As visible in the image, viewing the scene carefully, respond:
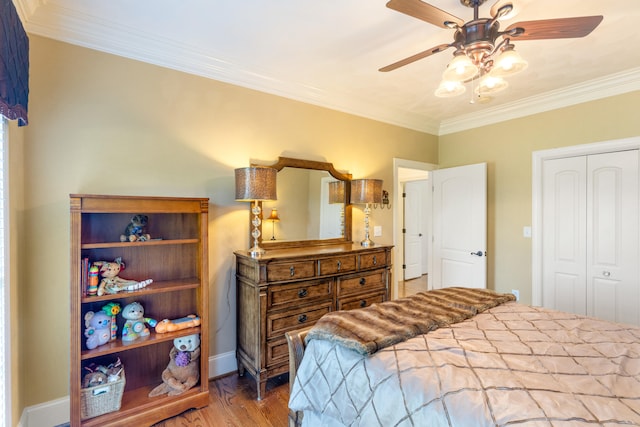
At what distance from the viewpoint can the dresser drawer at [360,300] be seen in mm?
2707

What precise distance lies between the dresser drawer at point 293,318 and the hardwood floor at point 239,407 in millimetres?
454

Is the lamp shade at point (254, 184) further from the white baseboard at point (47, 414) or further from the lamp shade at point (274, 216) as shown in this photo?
the white baseboard at point (47, 414)

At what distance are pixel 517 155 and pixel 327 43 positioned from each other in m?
2.62

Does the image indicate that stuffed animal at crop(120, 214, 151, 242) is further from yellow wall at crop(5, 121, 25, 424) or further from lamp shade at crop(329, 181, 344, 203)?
lamp shade at crop(329, 181, 344, 203)

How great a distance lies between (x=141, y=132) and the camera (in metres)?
2.25

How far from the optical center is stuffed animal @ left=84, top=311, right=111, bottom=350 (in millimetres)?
1902

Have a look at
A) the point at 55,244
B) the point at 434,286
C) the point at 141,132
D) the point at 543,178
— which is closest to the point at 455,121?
the point at 543,178

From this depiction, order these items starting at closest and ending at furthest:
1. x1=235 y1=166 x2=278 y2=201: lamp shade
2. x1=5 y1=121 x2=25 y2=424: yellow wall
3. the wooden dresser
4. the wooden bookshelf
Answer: x1=5 y1=121 x2=25 y2=424: yellow wall
the wooden bookshelf
the wooden dresser
x1=235 y1=166 x2=278 y2=201: lamp shade

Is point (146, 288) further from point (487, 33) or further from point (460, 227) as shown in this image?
point (460, 227)

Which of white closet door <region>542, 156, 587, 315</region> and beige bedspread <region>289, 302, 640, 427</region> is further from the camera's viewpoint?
white closet door <region>542, 156, 587, 315</region>

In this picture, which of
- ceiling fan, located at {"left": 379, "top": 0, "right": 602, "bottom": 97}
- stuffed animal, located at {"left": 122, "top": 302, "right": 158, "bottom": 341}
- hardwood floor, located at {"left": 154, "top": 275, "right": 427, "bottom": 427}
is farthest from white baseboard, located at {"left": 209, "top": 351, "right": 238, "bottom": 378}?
ceiling fan, located at {"left": 379, "top": 0, "right": 602, "bottom": 97}

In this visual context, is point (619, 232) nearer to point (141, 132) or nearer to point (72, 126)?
point (141, 132)

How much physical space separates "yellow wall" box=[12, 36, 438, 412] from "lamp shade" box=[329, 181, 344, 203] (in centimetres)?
39

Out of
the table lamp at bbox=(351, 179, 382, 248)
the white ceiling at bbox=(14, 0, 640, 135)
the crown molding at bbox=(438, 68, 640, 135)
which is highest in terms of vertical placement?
the white ceiling at bbox=(14, 0, 640, 135)
